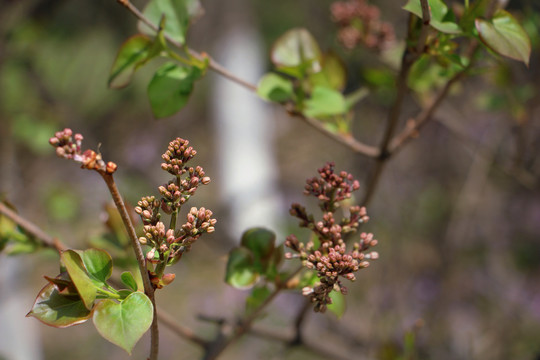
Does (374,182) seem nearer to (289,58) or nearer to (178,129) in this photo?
(289,58)

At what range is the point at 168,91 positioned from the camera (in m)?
0.40

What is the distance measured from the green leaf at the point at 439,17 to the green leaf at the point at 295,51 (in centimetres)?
12

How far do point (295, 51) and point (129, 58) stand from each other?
15 centimetres

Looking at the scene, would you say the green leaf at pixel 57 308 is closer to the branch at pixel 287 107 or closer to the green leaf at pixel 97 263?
the green leaf at pixel 97 263

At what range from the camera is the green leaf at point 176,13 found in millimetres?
426

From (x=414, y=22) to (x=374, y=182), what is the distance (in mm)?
164

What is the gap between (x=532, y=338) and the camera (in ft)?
3.92

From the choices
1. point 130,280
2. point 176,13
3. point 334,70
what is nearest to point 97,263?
point 130,280

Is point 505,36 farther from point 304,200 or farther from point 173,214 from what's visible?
point 304,200

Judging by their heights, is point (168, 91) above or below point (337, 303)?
above

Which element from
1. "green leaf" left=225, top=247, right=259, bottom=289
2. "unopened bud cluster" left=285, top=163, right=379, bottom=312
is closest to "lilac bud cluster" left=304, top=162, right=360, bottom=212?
"unopened bud cluster" left=285, top=163, right=379, bottom=312

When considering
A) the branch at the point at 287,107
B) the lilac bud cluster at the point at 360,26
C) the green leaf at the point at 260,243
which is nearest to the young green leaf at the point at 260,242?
the green leaf at the point at 260,243

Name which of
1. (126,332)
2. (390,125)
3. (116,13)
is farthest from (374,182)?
(116,13)

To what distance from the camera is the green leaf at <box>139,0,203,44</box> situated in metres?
0.43
